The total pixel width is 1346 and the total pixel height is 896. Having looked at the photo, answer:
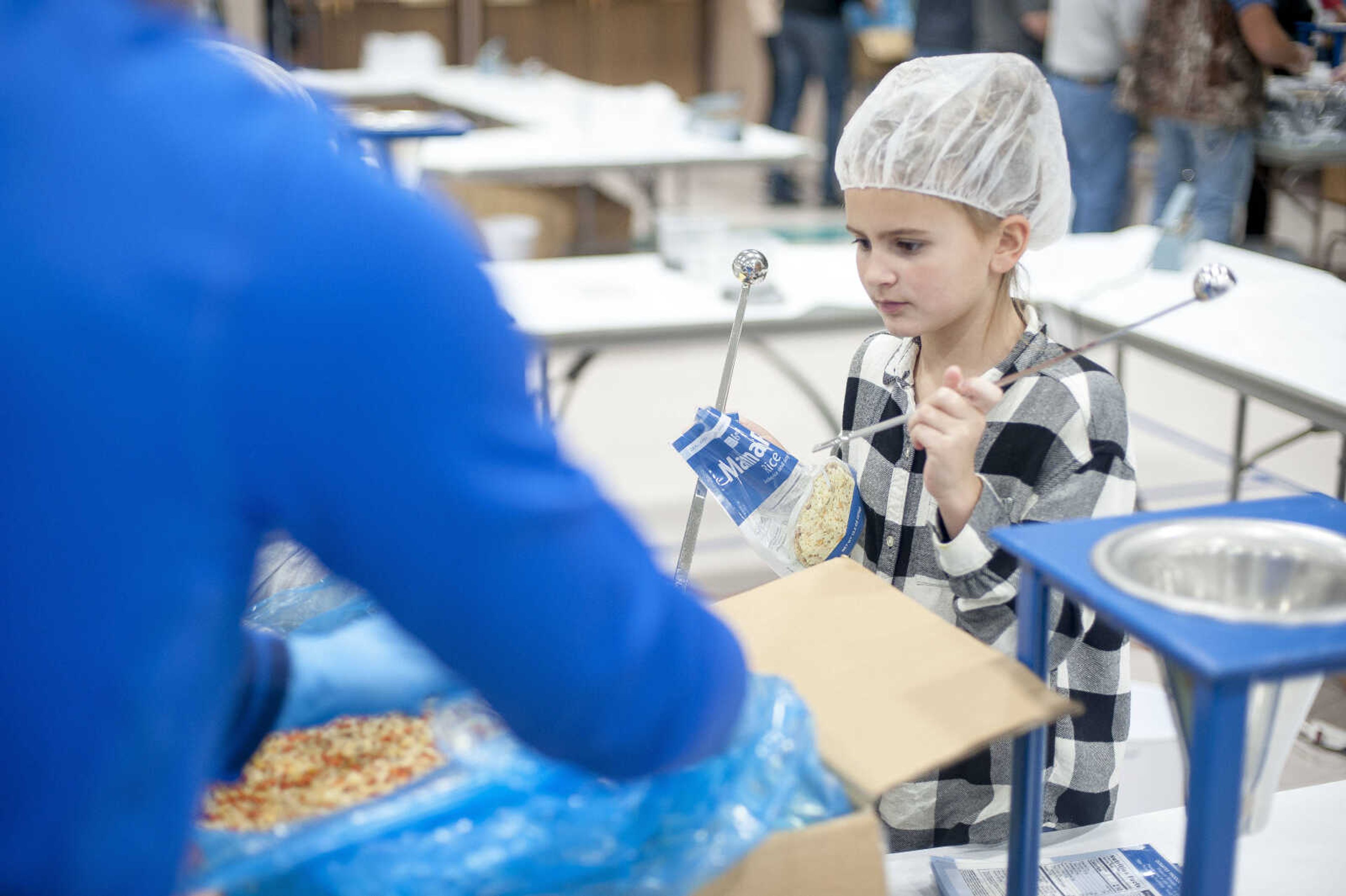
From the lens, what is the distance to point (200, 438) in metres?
0.53

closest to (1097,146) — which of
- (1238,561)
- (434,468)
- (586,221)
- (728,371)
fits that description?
(586,221)

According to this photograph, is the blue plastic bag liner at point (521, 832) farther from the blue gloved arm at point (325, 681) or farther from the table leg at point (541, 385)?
the table leg at point (541, 385)

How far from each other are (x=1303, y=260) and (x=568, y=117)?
307 centimetres

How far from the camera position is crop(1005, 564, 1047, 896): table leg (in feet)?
3.07

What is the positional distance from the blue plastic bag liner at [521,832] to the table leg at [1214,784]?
225mm

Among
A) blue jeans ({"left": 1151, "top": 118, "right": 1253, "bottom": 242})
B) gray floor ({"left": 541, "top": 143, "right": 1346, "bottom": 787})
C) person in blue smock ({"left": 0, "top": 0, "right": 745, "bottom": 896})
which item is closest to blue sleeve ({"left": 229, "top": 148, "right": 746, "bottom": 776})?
person in blue smock ({"left": 0, "top": 0, "right": 745, "bottom": 896})

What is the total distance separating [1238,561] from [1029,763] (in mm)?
202

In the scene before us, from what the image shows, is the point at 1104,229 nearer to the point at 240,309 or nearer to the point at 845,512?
the point at 845,512

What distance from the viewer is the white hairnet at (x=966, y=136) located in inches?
52.1

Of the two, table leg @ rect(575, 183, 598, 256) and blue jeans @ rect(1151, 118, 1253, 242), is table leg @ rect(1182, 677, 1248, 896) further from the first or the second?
table leg @ rect(575, 183, 598, 256)

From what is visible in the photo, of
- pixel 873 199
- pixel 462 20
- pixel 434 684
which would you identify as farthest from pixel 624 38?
pixel 434 684

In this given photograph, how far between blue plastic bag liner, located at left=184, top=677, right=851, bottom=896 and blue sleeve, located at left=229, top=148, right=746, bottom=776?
16 centimetres

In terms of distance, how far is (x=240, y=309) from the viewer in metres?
0.52

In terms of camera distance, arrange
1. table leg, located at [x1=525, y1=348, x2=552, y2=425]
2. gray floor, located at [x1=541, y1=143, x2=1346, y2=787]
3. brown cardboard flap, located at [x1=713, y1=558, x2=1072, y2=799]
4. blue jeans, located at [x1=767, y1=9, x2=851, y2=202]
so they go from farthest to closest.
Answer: blue jeans, located at [x1=767, y1=9, x2=851, y2=202], gray floor, located at [x1=541, y1=143, x2=1346, y2=787], brown cardboard flap, located at [x1=713, y1=558, x2=1072, y2=799], table leg, located at [x1=525, y1=348, x2=552, y2=425]
